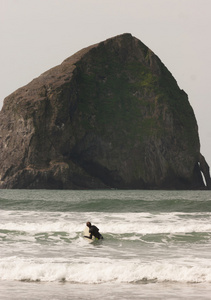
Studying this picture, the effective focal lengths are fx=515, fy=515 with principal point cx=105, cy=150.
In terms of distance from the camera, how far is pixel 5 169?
154000 mm

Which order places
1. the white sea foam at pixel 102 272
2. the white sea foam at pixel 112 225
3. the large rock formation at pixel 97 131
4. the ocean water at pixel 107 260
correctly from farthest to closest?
1. the large rock formation at pixel 97 131
2. the white sea foam at pixel 112 225
3. the white sea foam at pixel 102 272
4. the ocean water at pixel 107 260

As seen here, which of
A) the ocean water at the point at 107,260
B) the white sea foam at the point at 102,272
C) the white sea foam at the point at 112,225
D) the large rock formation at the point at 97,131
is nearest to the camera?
the ocean water at the point at 107,260

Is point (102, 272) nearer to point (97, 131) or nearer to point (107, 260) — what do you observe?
point (107, 260)

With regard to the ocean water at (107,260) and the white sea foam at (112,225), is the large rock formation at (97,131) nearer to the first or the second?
the white sea foam at (112,225)

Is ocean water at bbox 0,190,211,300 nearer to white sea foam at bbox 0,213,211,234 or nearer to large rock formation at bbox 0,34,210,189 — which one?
white sea foam at bbox 0,213,211,234

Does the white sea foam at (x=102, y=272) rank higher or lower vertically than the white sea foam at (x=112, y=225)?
lower

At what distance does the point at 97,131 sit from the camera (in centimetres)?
16538

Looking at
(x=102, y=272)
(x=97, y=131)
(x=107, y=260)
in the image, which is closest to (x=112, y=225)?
(x=107, y=260)

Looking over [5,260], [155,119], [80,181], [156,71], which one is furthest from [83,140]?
[5,260]

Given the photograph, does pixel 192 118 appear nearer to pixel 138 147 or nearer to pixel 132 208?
pixel 138 147

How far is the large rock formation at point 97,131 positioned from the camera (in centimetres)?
15475

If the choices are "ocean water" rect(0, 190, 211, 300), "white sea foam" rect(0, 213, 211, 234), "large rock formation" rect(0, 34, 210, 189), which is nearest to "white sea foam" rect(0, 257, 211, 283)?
"ocean water" rect(0, 190, 211, 300)

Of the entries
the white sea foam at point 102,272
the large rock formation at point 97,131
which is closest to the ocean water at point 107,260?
the white sea foam at point 102,272

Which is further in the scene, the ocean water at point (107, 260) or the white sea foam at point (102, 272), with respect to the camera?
the white sea foam at point (102, 272)
